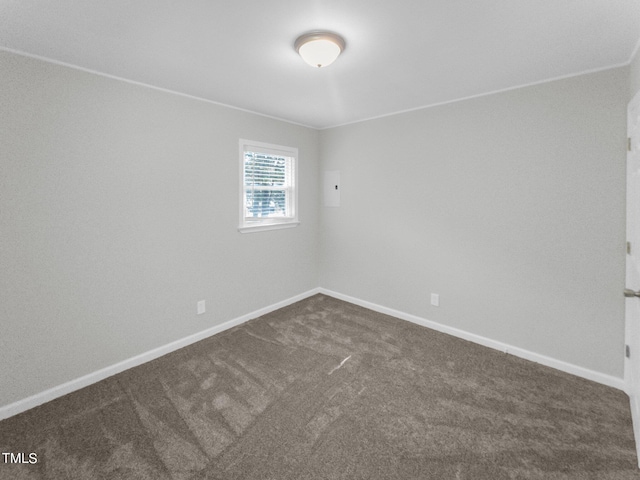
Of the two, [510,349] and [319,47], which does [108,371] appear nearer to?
[319,47]

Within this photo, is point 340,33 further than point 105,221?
No

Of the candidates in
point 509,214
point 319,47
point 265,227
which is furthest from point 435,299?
point 319,47

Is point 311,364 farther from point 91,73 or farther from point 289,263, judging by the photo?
point 91,73

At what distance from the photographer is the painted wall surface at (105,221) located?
2.02m

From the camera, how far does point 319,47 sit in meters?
1.82

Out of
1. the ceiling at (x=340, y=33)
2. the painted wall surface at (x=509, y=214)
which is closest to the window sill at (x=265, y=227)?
the painted wall surface at (x=509, y=214)

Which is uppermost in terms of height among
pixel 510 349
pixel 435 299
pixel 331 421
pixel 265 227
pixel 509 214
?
pixel 509 214

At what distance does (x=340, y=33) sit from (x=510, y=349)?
2970 millimetres

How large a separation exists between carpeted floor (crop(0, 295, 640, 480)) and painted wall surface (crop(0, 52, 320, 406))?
0.38 m

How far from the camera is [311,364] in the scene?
261cm

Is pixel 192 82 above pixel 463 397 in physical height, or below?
above

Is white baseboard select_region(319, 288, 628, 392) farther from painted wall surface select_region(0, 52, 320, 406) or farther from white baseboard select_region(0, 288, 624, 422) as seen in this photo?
painted wall surface select_region(0, 52, 320, 406)

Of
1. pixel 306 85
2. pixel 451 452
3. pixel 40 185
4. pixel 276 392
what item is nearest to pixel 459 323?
pixel 451 452

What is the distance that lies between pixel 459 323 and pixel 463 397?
1065 mm
